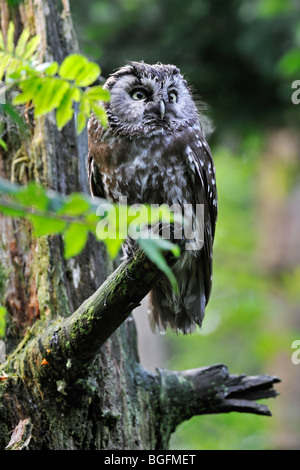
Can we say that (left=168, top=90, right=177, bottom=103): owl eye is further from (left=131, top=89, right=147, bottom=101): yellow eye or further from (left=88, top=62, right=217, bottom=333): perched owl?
(left=131, top=89, right=147, bottom=101): yellow eye

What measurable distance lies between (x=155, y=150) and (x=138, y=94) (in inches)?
16.3

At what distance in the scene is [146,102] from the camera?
3922 mm

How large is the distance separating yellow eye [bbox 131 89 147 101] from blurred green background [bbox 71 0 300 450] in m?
1.09

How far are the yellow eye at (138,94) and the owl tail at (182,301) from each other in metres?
1.09

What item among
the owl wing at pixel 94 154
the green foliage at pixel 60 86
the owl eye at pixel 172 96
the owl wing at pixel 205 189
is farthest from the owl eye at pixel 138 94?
the green foliage at pixel 60 86

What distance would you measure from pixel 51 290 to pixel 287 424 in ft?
20.8

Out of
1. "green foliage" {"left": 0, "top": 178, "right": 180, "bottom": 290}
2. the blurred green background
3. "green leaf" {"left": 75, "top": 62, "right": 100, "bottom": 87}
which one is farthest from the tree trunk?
"green foliage" {"left": 0, "top": 178, "right": 180, "bottom": 290}

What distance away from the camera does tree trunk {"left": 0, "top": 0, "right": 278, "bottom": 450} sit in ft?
11.2

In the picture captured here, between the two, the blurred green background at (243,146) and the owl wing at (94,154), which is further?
the blurred green background at (243,146)

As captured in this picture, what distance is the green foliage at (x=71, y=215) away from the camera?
159cm

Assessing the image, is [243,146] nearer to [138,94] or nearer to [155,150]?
[138,94]

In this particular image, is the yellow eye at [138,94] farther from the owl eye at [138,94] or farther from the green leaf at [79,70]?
the green leaf at [79,70]

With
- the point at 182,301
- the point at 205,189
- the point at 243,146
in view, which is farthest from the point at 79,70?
the point at 243,146

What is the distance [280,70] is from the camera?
6336 millimetres
